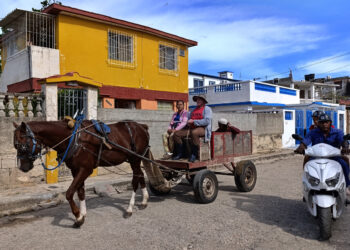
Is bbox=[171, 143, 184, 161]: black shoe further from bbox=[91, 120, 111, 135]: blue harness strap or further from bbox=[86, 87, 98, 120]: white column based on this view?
bbox=[86, 87, 98, 120]: white column

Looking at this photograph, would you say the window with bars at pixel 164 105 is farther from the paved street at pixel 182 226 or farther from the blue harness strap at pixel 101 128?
the blue harness strap at pixel 101 128

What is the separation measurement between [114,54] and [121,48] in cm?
45

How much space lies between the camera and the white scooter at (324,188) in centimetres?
386

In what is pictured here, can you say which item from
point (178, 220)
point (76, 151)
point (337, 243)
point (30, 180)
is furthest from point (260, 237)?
point (30, 180)

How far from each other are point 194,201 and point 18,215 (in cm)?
344

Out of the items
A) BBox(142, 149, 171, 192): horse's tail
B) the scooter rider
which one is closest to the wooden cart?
BBox(142, 149, 171, 192): horse's tail

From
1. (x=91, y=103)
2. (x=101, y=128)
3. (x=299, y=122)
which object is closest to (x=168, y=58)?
(x=91, y=103)

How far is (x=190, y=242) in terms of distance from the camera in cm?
397

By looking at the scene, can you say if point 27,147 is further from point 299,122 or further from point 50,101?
point 299,122

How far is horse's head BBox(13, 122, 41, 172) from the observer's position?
4319 millimetres

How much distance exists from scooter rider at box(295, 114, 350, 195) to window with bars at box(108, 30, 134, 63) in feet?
32.3

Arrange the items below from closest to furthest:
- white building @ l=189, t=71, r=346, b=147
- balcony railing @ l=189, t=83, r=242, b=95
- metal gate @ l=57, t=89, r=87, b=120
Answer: metal gate @ l=57, t=89, r=87, b=120 → white building @ l=189, t=71, r=346, b=147 → balcony railing @ l=189, t=83, r=242, b=95

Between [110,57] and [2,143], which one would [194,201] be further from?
[110,57]

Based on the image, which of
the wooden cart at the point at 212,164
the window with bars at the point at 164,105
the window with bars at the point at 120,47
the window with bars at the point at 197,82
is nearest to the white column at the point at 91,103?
the wooden cart at the point at 212,164
